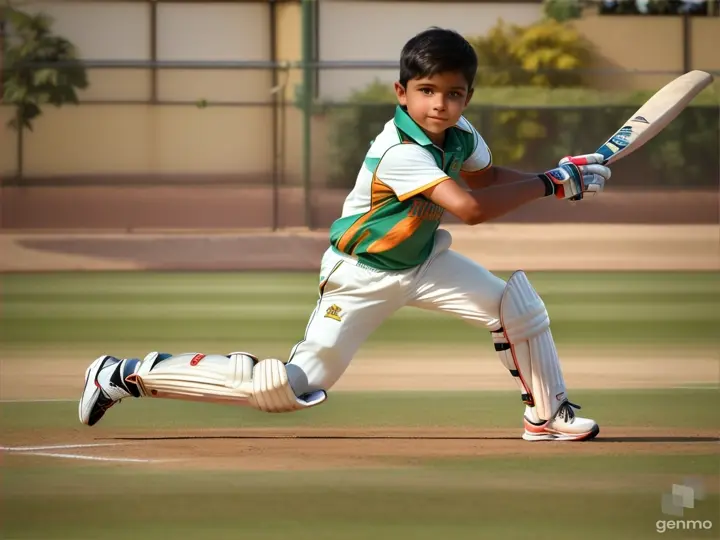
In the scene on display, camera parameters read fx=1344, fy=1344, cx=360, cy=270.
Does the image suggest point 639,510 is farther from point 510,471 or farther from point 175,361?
point 175,361

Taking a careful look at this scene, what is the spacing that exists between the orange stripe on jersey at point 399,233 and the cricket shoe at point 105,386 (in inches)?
44.6

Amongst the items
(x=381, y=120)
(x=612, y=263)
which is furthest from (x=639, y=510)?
(x=381, y=120)

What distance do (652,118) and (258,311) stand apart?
5.59 m

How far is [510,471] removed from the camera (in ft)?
17.3

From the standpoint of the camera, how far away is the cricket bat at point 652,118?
5867 millimetres

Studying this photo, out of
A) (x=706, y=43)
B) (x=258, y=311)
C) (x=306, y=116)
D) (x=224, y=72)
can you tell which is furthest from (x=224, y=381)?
(x=706, y=43)

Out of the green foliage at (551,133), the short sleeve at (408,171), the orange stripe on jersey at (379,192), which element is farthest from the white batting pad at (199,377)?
the green foliage at (551,133)

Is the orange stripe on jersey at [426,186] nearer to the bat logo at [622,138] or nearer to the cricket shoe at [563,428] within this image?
the bat logo at [622,138]

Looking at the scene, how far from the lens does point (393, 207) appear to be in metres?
5.48

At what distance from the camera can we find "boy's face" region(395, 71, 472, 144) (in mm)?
5340

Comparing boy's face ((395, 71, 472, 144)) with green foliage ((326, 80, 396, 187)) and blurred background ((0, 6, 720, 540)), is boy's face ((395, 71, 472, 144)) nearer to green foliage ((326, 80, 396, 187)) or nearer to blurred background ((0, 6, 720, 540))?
blurred background ((0, 6, 720, 540))

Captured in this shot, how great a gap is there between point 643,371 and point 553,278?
5.72m

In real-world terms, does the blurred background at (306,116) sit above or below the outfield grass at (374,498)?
above

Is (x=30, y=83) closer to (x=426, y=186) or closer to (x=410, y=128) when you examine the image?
(x=410, y=128)
